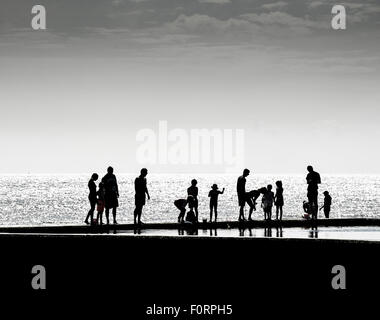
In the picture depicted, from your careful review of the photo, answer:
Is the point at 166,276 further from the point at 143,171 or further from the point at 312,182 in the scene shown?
the point at 312,182

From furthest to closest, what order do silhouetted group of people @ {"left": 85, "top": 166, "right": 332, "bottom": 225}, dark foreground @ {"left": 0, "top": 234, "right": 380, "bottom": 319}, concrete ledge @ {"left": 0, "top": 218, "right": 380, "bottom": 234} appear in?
silhouetted group of people @ {"left": 85, "top": 166, "right": 332, "bottom": 225} → concrete ledge @ {"left": 0, "top": 218, "right": 380, "bottom": 234} → dark foreground @ {"left": 0, "top": 234, "right": 380, "bottom": 319}

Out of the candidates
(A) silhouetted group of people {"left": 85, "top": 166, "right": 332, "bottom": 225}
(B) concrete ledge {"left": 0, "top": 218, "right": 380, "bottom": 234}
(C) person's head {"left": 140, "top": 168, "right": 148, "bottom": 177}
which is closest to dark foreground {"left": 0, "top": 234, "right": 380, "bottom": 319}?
(B) concrete ledge {"left": 0, "top": 218, "right": 380, "bottom": 234}

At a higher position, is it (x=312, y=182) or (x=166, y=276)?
(x=312, y=182)

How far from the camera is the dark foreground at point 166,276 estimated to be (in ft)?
62.2

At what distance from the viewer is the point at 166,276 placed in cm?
1967

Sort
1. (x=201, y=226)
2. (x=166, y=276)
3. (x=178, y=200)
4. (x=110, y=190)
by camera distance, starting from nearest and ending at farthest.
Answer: (x=166, y=276)
(x=110, y=190)
(x=201, y=226)
(x=178, y=200)

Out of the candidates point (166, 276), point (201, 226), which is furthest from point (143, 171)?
point (166, 276)

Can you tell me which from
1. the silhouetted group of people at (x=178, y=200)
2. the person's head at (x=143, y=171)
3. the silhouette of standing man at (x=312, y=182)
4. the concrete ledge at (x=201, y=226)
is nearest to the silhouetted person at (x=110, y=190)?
the silhouetted group of people at (x=178, y=200)

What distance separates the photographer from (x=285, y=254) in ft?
62.3

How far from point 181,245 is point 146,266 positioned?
102 cm

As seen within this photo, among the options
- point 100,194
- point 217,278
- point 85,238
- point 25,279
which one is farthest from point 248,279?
point 100,194

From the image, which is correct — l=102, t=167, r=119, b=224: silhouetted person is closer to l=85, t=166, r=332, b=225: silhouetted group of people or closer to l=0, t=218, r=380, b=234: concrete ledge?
l=85, t=166, r=332, b=225: silhouetted group of people

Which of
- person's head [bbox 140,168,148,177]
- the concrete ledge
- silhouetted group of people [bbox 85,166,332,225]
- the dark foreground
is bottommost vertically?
the dark foreground

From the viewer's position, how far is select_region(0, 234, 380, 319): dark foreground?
19.0 m
